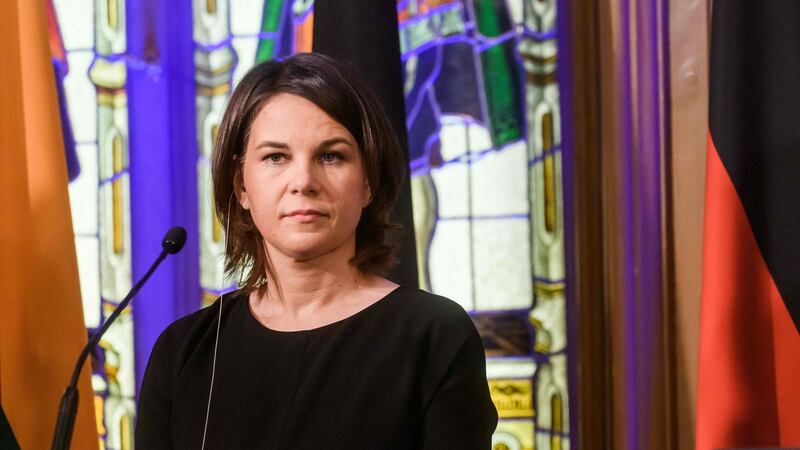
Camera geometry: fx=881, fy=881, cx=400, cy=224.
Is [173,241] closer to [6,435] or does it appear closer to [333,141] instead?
[333,141]

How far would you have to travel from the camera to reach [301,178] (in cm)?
116

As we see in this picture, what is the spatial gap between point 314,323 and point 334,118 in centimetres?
29

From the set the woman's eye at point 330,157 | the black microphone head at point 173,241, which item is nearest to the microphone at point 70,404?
the black microphone head at point 173,241

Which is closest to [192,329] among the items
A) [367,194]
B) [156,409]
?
[156,409]

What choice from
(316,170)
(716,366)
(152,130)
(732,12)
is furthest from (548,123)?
(316,170)

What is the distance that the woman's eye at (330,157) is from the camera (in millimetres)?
1204

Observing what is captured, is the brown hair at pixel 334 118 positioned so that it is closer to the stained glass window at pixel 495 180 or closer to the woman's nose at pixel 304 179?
the woman's nose at pixel 304 179

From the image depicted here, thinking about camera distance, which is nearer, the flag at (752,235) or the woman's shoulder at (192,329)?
the woman's shoulder at (192,329)

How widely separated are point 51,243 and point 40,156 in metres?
0.19

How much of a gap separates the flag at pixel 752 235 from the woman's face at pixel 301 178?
0.82m

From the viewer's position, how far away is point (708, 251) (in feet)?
5.59

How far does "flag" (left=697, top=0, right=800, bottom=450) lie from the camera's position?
1.64 m

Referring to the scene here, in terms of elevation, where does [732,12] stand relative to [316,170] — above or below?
above

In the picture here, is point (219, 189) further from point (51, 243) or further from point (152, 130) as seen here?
point (152, 130)
